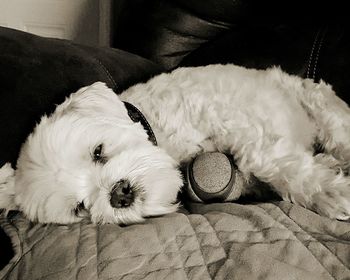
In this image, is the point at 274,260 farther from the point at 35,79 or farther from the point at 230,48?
the point at 230,48

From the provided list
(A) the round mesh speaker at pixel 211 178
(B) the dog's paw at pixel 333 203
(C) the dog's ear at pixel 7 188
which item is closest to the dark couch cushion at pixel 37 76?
(C) the dog's ear at pixel 7 188

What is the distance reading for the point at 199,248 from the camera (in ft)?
3.74

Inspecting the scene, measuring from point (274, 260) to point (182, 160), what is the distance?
74 cm

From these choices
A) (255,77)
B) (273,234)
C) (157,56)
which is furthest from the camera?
(157,56)

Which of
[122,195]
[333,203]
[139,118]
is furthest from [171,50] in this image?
[333,203]

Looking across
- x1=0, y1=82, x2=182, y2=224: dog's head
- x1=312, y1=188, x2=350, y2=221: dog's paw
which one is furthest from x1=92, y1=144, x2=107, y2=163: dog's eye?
x1=312, y1=188, x2=350, y2=221: dog's paw

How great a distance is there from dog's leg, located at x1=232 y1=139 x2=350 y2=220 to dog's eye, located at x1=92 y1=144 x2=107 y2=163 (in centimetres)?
49

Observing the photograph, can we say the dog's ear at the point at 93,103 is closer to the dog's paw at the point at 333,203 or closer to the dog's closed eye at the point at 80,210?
the dog's closed eye at the point at 80,210

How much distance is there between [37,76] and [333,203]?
1.17 m

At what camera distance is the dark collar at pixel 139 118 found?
1670mm

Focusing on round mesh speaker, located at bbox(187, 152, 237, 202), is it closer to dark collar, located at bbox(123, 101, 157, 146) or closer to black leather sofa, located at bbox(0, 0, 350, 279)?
black leather sofa, located at bbox(0, 0, 350, 279)

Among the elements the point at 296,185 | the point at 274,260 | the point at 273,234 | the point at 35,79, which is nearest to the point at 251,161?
the point at 296,185

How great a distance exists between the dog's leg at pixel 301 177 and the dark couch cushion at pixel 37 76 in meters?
0.72

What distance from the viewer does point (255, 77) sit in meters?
1.90
